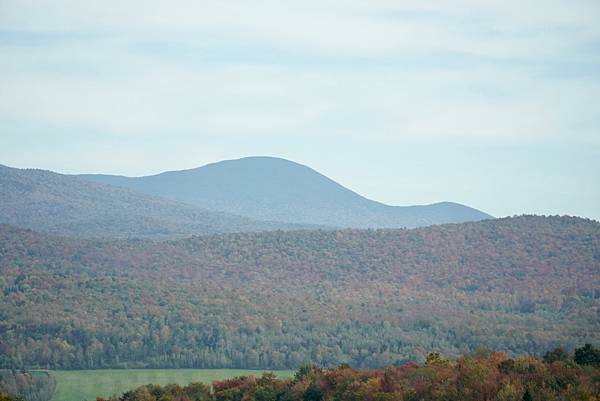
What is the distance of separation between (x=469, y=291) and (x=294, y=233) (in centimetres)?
2932

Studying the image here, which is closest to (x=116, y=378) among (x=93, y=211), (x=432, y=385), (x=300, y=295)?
(x=432, y=385)

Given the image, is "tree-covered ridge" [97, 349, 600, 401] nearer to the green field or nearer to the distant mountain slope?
the green field

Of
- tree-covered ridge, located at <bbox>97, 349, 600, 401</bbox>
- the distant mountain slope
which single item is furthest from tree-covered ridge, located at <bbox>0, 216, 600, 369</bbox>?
the distant mountain slope

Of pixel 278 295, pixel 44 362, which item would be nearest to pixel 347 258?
pixel 278 295

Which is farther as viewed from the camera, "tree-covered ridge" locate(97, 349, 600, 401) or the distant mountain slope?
the distant mountain slope

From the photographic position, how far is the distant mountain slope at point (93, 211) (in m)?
153

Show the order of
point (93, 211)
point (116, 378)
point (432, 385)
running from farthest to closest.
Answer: point (93, 211)
point (116, 378)
point (432, 385)

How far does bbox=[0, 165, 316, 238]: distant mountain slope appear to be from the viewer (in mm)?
153125

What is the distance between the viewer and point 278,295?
95.4 m

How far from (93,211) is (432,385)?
13645cm

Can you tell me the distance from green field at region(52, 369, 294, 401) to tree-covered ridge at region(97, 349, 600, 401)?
11.6 meters

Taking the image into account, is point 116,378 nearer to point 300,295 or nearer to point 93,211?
point 300,295

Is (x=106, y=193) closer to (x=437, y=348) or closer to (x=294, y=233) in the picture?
(x=294, y=233)

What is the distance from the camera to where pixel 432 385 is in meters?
40.9
